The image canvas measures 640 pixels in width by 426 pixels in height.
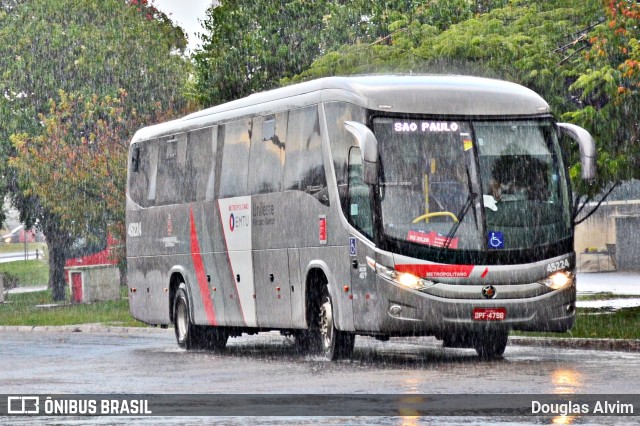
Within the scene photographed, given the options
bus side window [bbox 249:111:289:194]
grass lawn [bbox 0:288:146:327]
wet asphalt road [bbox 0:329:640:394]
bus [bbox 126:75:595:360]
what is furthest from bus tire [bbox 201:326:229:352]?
grass lawn [bbox 0:288:146:327]

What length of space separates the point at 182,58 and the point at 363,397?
4370 centimetres

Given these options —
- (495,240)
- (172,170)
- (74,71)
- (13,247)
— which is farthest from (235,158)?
(13,247)

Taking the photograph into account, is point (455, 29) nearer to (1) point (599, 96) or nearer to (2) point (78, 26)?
(1) point (599, 96)

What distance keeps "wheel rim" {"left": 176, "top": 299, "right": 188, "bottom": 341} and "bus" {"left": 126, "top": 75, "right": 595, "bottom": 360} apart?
10.4 feet

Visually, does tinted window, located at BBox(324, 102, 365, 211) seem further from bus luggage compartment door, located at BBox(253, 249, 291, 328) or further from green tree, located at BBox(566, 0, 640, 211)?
green tree, located at BBox(566, 0, 640, 211)

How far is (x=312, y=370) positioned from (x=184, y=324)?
7125 mm

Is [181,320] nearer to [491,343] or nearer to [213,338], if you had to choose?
[213,338]

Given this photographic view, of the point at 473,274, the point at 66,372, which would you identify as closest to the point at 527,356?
the point at 473,274

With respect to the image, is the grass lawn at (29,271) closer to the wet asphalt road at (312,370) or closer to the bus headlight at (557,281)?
the wet asphalt road at (312,370)

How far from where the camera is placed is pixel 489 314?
19391 millimetres

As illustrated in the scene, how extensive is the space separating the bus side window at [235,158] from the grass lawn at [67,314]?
10252 mm

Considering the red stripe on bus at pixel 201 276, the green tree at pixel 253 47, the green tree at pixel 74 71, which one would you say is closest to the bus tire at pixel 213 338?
the red stripe on bus at pixel 201 276

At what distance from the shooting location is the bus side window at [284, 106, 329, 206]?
20812 mm

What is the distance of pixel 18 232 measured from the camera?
13825cm
